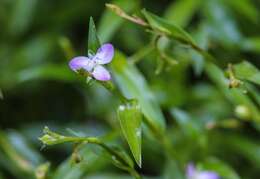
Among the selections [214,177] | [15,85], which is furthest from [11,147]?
[214,177]

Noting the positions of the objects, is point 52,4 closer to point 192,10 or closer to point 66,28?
point 66,28

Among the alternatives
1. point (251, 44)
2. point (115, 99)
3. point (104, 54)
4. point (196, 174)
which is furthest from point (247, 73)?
point (115, 99)

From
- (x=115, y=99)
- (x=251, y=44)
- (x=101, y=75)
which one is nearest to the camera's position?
(x=101, y=75)

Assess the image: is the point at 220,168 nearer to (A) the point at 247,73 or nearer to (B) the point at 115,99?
(A) the point at 247,73

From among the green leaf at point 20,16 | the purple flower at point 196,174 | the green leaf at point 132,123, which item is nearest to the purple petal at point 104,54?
the green leaf at point 132,123

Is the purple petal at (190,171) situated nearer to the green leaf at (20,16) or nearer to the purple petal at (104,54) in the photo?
the purple petal at (104,54)

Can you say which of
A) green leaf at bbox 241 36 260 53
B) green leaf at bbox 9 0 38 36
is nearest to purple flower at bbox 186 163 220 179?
green leaf at bbox 241 36 260 53
